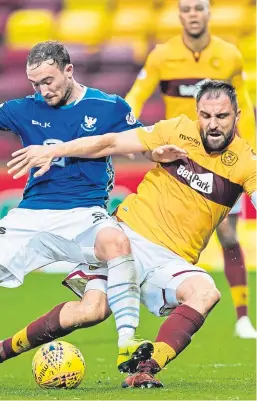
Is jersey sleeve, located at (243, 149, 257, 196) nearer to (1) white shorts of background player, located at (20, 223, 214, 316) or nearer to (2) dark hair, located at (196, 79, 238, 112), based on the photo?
(2) dark hair, located at (196, 79, 238, 112)

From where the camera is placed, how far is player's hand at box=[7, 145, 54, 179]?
5.93 metres

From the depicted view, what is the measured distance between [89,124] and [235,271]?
2.81 meters

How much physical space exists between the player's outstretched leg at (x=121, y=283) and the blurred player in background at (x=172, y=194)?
0.22 meters

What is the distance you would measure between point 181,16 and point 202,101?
3.22 metres

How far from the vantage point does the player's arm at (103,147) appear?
5961 mm

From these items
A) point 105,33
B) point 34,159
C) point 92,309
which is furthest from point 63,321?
point 105,33

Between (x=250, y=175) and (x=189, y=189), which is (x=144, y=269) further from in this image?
(x=250, y=175)

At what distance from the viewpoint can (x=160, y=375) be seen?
6.50 m

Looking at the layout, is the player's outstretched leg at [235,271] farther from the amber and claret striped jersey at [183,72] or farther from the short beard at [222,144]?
the short beard at [222,144]

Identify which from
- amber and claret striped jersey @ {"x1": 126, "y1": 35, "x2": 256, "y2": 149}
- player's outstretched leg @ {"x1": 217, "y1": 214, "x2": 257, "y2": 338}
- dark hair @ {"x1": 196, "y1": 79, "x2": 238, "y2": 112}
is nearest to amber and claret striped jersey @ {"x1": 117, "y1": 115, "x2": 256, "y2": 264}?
dark hair @ {"x1": 196, "y1": 79, "x2": 238, "y2": 112}

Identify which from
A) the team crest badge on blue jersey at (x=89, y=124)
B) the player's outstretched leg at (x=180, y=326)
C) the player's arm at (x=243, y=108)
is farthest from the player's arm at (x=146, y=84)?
the player's outstretched leg at (x=180, y=326)

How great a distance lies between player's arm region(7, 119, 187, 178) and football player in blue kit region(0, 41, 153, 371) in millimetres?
230

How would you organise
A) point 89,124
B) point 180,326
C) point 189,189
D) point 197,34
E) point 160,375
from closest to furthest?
point 180,326 < point 189,189 < point 89,124 < point 160,375 < point 197,34

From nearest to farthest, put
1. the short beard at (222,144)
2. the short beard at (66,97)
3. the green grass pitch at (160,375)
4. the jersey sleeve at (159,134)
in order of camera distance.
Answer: the green grass pitch at (160,375) → the short beard at (222,144) → the jersey sleeve at (159,134) → the short beard at (66,97)
